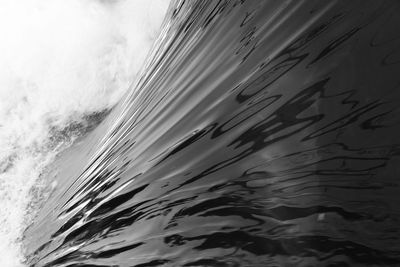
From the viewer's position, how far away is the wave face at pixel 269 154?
2.52 feet

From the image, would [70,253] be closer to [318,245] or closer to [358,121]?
[318,245]

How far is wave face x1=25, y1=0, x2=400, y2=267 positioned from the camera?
0.77 meters

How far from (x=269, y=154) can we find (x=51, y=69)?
131 inches

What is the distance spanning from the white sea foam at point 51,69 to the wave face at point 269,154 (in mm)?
1748

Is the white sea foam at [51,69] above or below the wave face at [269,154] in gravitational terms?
above

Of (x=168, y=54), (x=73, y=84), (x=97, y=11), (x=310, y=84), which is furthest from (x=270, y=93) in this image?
(x=97, y=11)

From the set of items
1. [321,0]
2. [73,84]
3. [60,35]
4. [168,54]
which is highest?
[60,35]

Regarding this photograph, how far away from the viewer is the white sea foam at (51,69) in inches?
126

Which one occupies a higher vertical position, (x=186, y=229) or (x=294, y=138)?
(x=294, y=138)

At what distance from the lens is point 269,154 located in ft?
3.10

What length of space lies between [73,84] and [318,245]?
10.3 feet

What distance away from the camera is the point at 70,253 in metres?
1.63

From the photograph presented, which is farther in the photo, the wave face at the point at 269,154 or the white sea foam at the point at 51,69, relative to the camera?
the white sea foam at the point at 51,69

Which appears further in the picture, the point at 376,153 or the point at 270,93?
the point at 270,93
